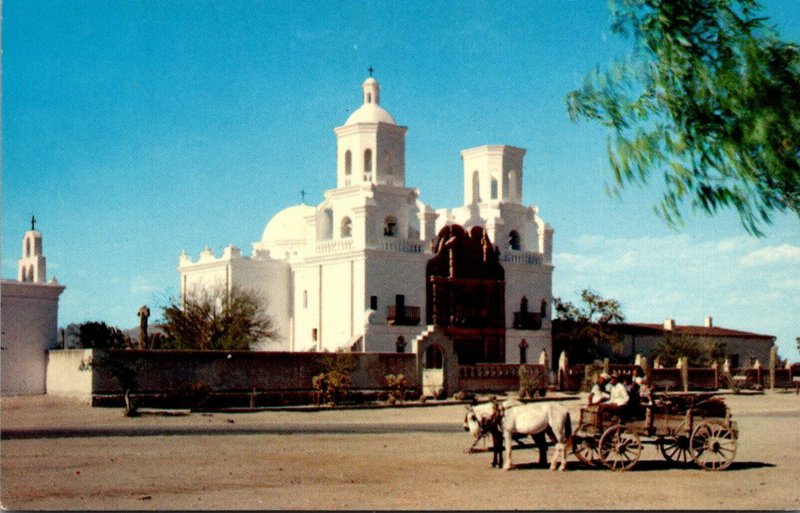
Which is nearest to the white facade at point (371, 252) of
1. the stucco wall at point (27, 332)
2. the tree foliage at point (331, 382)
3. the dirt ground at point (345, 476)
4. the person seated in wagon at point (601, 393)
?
the tree foliage at point (331, 382)

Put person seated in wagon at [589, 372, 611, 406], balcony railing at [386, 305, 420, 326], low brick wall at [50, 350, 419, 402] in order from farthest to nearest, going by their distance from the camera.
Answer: balcony railing at [386, 305, 420, 326] < low brick wall at [50, 350, 419, 402] < person seated in wagon at [589, 372, 611, 406]

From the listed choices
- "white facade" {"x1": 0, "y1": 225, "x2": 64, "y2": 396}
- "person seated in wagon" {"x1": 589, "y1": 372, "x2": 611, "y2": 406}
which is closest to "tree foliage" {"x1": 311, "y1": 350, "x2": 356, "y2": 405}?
"white facade" {"x1": 0, "y1": 225, "x2": 64, "y2": 396}

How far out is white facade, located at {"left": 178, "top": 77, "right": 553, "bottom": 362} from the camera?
52844 millimetres

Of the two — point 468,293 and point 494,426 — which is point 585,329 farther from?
point 494,426

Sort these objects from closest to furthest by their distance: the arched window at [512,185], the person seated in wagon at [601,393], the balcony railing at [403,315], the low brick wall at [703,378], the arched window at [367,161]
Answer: the person seated in wagon at [601,393]
the balcony railing at [403,315]
the arched window at [367,161]
the low brick wall at [703,378]
the arched window at [512,185]

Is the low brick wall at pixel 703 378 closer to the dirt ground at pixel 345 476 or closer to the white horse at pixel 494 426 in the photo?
the dirt ground at pixel 345 476

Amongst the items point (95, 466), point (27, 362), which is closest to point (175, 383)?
point (27, 362)

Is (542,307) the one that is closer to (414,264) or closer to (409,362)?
(414,264)

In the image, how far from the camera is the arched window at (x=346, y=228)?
182 ft

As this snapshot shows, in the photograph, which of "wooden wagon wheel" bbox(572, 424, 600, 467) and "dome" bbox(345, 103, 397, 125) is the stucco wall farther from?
"wooden wagon wheel" bbox(572, 424, 600, 467)

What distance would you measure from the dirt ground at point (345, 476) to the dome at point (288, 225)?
34.4 metres

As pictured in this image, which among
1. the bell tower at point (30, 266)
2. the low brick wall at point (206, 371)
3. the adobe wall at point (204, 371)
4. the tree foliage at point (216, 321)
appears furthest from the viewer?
the tree foliage at point (216, 321)

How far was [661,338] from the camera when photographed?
214 feet

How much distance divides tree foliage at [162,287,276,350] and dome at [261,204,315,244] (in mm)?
5963
